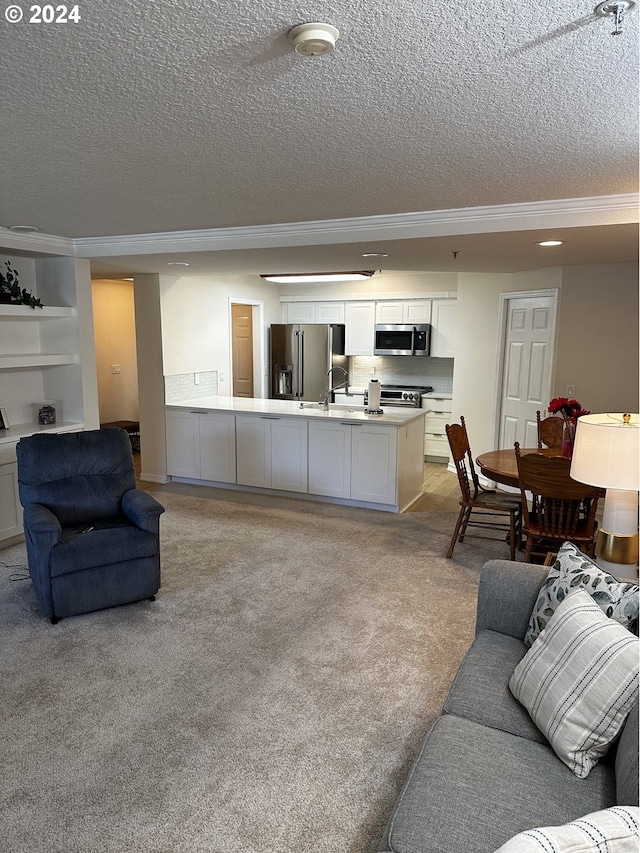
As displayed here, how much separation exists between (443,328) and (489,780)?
21.0 ft

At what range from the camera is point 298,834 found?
76.8 inches

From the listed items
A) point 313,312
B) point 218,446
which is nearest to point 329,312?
point 313,312

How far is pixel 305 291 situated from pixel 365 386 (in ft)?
5.22

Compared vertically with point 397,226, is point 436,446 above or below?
below

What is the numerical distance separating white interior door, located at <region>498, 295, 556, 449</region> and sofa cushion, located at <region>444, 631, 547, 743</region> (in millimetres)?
3718

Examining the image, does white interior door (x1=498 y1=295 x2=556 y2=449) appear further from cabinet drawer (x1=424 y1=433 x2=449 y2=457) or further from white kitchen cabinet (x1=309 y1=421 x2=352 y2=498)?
white kitchen cabinet (x1=309 y1=421 x2=352 y2=498)

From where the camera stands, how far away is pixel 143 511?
3.59 m

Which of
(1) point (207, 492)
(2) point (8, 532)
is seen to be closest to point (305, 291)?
(1) point (207, 492)

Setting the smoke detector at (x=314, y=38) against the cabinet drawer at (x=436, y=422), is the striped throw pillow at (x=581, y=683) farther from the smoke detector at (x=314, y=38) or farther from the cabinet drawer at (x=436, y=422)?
the cabinet drawer at (x=436, y=422)

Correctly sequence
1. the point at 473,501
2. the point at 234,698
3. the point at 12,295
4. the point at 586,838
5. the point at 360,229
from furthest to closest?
the point at 12,295, the point at 473,501, the point at 360,229, the point at 234,698, the point at 586,838

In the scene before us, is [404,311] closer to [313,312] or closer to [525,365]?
[313,312]

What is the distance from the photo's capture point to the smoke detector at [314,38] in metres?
1.47

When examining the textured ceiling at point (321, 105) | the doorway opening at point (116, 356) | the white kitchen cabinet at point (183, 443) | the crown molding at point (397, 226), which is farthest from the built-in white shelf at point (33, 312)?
the doorway opening at point (116, 356)

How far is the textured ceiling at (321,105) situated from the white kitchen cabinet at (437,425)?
14.4 feet
